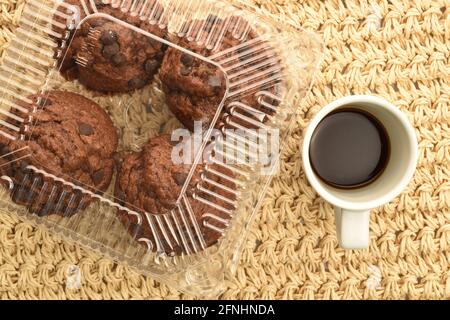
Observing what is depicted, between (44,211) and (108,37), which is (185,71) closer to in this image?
(108,37)

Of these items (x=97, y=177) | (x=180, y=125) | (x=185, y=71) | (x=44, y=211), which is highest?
(x=185, y=71)

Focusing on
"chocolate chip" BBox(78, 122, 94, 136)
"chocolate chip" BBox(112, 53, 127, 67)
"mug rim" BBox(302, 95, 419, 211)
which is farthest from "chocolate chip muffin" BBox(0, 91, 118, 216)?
"mug rim" BBox(302, 95, 419, 211)

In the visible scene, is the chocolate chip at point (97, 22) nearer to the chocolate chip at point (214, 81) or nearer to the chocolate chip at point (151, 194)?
the chocolate chip at point (214, 81)

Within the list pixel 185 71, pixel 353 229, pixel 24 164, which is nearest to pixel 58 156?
pixel 24 164

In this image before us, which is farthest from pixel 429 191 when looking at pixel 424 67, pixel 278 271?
pixel 278 271

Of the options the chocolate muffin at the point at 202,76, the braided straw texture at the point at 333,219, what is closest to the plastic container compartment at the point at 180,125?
→ the chocolate muffin at the point at 202,76

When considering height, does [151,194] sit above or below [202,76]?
below
